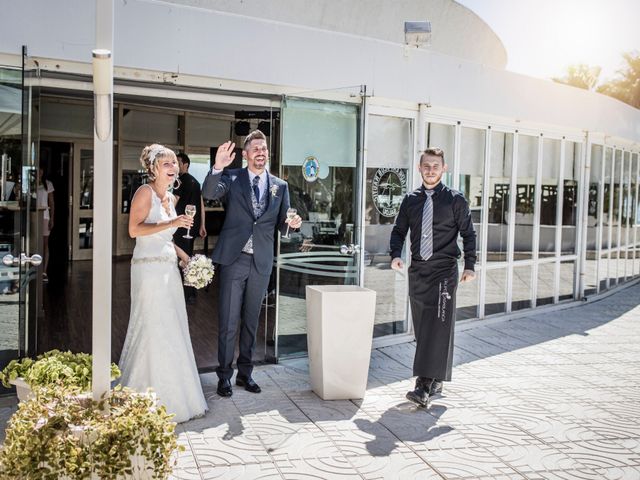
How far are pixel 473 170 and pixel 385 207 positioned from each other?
5.05 ft

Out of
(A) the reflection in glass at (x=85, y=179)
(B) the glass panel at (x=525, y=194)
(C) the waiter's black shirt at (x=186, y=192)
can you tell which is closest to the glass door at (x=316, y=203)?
(C) the waiter's black shirt at (x=186, y=192)

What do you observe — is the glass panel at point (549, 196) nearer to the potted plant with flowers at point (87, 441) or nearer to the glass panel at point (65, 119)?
the potted plant with flowers at point (87, 441)

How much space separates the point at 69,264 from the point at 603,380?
378 inches

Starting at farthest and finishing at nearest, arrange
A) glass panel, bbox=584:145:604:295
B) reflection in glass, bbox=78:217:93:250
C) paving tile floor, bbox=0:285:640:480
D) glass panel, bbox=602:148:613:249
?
reflection in glass, bbox=78:217:93:250
glass panel, bbox=602:148:613:249
glass panel, bbox=584:145:604:295
paving tile floor, bbox=0:285:640:480

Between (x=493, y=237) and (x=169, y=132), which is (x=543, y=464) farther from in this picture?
(x=169, y=132)

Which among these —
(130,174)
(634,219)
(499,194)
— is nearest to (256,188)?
(499,194)

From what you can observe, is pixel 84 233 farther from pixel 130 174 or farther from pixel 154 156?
pixel 154 156

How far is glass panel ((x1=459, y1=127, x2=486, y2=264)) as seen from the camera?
7.93 meters

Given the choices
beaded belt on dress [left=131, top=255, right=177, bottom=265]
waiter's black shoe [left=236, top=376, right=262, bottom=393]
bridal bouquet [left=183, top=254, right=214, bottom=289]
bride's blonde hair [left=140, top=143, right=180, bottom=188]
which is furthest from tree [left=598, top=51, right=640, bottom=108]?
beaded belt on dress [left=131, top=255, right=177, bottom=265]

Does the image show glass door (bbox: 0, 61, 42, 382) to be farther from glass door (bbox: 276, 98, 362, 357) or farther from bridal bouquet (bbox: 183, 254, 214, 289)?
glass door (bbox: 276, 98, 362, 357)

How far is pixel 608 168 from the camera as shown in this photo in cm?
1146

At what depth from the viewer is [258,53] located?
587 centimetres

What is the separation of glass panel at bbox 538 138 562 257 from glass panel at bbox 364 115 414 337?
2830 millimetres

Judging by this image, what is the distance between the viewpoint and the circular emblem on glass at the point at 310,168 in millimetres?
6109
